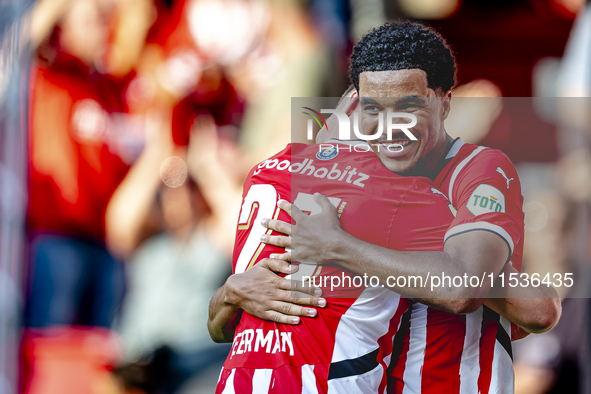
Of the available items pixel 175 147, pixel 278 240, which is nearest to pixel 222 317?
pixel 278 240

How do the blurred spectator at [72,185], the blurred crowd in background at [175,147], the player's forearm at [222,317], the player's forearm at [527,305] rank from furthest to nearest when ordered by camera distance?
the blurred spectator at [72,185] → the blurred crowd in background at [175,147] → the player's forearm at [222,317] → the player's forearm at [527,305]

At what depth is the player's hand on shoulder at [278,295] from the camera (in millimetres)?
1443

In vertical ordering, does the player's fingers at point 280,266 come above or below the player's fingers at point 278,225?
below

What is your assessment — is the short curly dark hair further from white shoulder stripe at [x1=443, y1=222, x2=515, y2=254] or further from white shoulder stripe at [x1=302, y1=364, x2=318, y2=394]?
white shoulder stripe at [x1=302, y1=364, x2=318, y2=394]

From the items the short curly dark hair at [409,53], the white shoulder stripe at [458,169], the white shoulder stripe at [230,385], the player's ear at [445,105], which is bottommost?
the white shoulder stripe at [230,385]

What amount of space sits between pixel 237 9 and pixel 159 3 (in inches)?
19.9

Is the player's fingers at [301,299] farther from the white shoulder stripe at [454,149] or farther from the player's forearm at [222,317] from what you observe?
the white shoulder stripe at [454,149]

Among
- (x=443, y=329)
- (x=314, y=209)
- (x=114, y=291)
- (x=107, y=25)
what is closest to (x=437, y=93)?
(x=314, y=209)

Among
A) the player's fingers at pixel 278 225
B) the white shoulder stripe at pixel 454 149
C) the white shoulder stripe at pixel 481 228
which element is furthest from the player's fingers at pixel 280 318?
the white shoulder stripe at pixel 454 149

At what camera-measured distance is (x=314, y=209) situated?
1471mm

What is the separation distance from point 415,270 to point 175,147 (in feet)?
6.01

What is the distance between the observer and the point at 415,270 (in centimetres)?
130

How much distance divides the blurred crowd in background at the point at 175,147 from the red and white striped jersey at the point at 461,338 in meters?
0.75

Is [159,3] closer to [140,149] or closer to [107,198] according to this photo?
[140,149]
